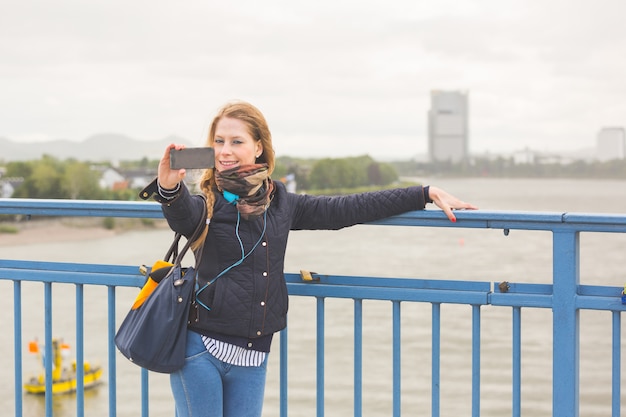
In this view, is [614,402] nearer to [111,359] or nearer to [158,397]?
[111,359]

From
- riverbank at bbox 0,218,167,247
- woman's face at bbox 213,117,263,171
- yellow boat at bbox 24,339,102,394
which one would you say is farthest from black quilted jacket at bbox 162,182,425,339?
riverbank at bbox 0,218,167,247

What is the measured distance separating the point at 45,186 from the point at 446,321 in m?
55.7

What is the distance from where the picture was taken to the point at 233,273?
2.46m

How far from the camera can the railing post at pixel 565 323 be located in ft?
8.49

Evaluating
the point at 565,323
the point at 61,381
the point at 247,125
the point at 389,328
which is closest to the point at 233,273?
the point at 247,125

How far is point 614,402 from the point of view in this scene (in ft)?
8.47

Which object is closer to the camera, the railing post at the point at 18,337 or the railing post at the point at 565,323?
the railing post at the point at 565,323

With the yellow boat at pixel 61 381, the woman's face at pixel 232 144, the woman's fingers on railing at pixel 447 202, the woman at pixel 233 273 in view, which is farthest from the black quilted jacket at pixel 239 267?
the yellow boat at pixel 61 381

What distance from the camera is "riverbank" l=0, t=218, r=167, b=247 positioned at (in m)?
100

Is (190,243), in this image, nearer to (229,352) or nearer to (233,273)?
(233,273)

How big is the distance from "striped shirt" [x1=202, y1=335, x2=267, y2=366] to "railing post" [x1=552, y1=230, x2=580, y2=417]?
3.20 feet

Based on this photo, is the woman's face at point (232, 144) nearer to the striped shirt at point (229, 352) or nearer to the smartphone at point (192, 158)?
the smartphone at point (192, 158)

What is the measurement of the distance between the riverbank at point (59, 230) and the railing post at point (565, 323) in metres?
90.2

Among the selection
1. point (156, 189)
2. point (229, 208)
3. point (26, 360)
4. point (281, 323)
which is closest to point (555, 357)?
point (281, 323)
